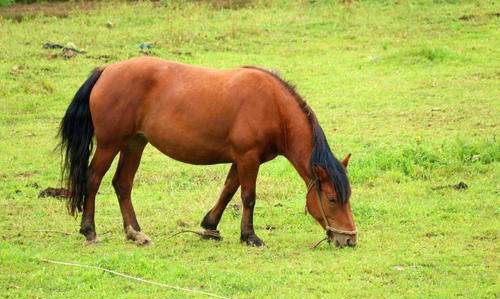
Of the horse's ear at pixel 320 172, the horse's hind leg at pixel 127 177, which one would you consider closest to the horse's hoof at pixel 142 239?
the horse's hind leg at pixel 127 177

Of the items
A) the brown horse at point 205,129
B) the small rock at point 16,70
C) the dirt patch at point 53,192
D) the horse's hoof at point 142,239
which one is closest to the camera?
the brown horse at point 205,129

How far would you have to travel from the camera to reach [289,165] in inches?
572

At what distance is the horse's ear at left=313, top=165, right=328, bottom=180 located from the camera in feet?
34.3

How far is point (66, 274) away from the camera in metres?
9.43

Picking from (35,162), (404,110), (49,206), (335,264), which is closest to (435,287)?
(335,264)

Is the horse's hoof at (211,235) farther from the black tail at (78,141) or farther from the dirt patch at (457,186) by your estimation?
the dirt patch at (457,186)

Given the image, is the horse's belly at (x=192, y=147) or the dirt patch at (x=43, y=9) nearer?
the horse's belly at (x=192, y=147)

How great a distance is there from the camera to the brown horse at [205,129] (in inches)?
417

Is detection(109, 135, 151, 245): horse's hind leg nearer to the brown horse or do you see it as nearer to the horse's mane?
the brown horse

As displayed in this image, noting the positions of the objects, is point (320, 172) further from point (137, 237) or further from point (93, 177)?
point (93, 177)

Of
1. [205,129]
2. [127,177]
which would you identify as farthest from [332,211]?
[127,177]

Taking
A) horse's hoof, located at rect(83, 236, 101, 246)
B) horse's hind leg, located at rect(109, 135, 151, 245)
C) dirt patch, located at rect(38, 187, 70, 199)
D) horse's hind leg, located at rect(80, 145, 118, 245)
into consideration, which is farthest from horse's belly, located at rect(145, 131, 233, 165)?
dirt patch, located at rect(38, 187, 70, 199)

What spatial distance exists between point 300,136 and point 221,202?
121cm

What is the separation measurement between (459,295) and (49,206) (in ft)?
18.3
